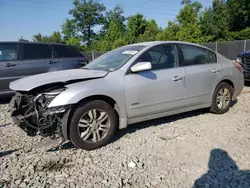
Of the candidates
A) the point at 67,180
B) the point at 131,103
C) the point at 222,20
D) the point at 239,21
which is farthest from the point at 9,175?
the point at 239,21

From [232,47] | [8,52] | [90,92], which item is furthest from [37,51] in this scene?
[232,47]

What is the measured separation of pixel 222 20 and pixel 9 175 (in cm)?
3268

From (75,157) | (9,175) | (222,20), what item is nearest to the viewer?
(9,175)

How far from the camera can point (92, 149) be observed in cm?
339

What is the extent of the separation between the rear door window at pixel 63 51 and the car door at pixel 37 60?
0.59 ft

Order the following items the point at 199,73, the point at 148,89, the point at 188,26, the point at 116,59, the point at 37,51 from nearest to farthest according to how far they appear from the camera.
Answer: the point at 148,89, the point at 116,59, the point at 199,73, the point at 37,51, the point at 188,26

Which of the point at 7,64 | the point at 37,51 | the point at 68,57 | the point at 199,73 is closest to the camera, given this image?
the point at 199,73

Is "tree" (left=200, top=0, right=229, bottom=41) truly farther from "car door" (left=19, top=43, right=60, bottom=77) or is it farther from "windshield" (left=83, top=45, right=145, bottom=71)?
"windshield" (left=83, top=45, right=145, bottom=71)

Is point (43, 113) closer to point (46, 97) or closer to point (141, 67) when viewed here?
point (46, 97)

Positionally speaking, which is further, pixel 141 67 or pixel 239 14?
pixel 239 14

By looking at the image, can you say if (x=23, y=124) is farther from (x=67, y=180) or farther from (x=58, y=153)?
(x=67, y=180)

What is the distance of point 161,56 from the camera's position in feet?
13.5

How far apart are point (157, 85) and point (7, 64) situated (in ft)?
14.1

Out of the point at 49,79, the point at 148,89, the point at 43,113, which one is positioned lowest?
the point at 43,113
